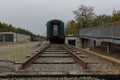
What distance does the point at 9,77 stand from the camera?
7.47 meters

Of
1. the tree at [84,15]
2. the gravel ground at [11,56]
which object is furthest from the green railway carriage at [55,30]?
the tree at [84,15]

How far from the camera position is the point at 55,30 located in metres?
34.9

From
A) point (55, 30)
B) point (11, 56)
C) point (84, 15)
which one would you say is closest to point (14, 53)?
point (11, 56)

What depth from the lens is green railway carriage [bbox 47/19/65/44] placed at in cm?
3450

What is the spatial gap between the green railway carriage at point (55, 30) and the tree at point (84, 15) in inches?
1882

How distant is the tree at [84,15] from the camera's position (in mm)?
83550

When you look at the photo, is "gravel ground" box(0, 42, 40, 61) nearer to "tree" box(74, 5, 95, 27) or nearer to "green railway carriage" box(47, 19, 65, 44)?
"green railway carriage" box(47, 19, 65, 44)

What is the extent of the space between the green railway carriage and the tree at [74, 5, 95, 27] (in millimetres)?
47799

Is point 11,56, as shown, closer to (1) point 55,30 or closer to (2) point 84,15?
(1) point 55,30

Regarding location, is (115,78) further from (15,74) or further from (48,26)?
(48,26)

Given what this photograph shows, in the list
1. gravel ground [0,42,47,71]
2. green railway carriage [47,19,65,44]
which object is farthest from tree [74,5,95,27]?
gravel ground [0,42,47,71]

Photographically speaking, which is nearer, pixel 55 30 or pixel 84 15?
pixel 55 30

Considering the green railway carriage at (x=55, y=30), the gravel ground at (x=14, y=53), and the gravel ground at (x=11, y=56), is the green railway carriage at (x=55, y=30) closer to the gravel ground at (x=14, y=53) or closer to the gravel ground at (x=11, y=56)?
the gravel ground at (x=14, y=53)

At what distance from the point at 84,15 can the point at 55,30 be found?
5108 centimetres
